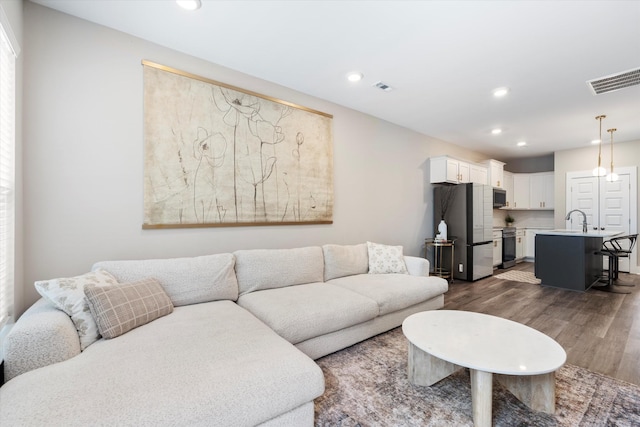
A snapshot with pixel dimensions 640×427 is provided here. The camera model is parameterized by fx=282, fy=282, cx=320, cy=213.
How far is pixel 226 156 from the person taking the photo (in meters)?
2.74

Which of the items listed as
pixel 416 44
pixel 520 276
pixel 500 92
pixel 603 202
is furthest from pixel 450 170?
pixel 603 202

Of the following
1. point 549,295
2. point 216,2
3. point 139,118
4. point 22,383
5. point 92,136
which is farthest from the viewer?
point 549,295

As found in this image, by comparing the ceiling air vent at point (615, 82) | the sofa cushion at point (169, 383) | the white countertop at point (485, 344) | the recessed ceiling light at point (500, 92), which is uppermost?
the recessed ceiling light at point (500, 92)

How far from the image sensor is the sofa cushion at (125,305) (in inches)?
61.7

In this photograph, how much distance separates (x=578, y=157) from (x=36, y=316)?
27.3 ft

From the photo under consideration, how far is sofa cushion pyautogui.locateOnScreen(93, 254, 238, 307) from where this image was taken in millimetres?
2041

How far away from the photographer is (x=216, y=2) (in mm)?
1961

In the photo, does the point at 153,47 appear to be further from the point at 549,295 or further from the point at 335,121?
the point at 549,295

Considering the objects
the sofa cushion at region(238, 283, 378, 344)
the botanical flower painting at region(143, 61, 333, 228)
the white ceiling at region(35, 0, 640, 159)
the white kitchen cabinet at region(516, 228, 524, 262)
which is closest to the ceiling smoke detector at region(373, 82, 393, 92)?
the white ceiling at region(35, 0, 640, 159)

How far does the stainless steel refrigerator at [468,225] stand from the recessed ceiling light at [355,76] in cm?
296

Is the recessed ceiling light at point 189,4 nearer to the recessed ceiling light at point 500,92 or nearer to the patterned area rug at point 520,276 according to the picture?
the recessed ceiling light at point 500,92

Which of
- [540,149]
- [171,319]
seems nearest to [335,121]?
[171,319]

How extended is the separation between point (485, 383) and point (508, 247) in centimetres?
563

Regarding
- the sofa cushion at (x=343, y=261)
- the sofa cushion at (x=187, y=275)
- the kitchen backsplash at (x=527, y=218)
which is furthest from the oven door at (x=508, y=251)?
the sofa cushion at (x=187, y=275)
